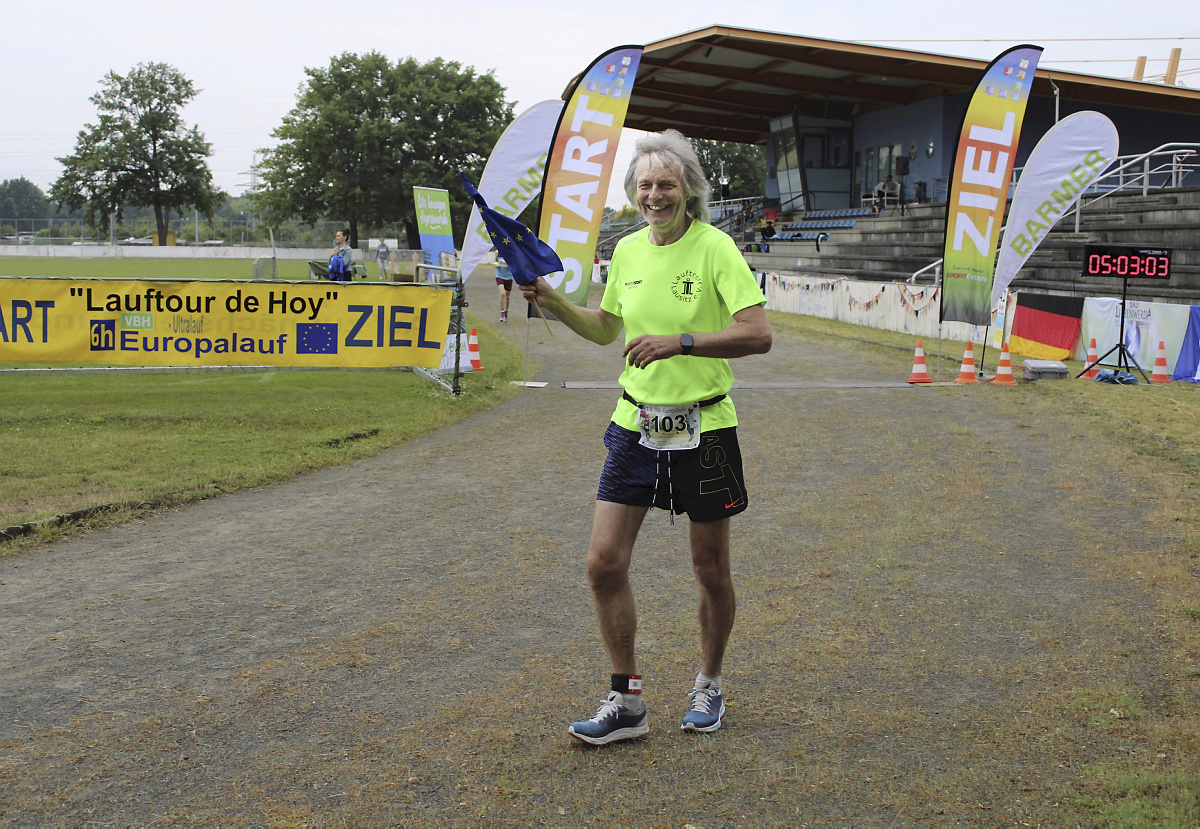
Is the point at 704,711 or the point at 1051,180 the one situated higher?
the point at 1051,180

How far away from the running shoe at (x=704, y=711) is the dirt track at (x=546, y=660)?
2.1 inches

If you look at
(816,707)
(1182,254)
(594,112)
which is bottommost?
(816,707)

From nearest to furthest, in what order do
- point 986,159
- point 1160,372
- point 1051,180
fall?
1. point 986,159
2. point 1160,372
3. point 1051,180

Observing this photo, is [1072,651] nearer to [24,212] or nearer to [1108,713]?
[1108,713]

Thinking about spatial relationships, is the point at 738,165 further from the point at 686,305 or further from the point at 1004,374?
the point at 686,305

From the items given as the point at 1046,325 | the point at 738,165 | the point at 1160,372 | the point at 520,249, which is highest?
the point at 738,165

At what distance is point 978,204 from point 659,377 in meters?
11.4

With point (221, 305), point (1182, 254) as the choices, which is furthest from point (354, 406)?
point (1182, 254)

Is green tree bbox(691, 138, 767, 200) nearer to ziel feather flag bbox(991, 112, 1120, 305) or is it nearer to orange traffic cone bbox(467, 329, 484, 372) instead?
ziel feather flag bbox(991, 112, 1120, 305)

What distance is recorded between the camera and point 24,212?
16650 centimetres

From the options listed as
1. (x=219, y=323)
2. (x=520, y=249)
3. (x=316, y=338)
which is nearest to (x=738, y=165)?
(x=316, y=338)

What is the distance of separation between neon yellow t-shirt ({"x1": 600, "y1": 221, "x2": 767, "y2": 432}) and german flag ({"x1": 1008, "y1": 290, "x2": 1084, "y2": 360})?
15.5 metres

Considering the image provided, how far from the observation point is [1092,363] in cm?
1509

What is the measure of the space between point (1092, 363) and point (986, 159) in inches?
Result: 153
